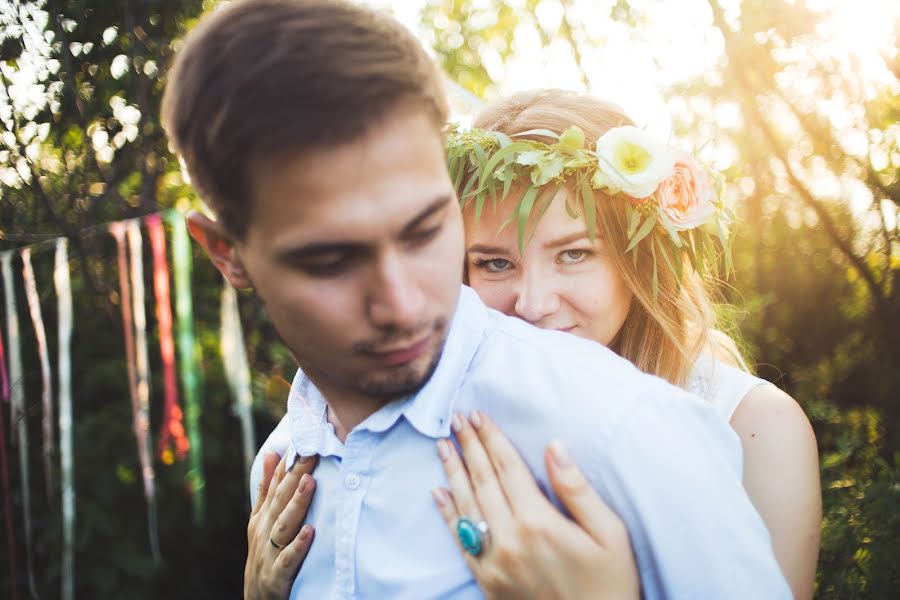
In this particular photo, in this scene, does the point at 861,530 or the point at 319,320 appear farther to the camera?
the point at 861,530

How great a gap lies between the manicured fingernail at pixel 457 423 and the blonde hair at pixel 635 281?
1.10 metres

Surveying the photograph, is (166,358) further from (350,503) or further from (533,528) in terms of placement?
(533,528)

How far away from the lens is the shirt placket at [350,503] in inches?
66.9

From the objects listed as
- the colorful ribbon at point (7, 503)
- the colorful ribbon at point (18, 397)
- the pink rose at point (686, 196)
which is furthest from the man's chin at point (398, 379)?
the colorful ribbon at point (7, 503)

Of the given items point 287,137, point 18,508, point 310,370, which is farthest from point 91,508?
point 287,137

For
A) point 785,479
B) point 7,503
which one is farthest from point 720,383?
point 7,503

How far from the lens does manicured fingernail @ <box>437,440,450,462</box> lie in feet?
5.47

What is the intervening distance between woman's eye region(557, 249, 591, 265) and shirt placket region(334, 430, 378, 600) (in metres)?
1.08

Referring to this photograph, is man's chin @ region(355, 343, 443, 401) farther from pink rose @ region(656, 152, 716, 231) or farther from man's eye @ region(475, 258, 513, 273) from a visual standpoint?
pink rose @ region(656, 152, 716, 231)

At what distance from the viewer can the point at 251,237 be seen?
1.55m

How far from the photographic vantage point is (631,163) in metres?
2.48

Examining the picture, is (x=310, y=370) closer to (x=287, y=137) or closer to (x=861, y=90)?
(x=287, y=137)

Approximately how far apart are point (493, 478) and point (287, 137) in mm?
802

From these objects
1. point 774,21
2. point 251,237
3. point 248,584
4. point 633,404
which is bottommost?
point 248,584
